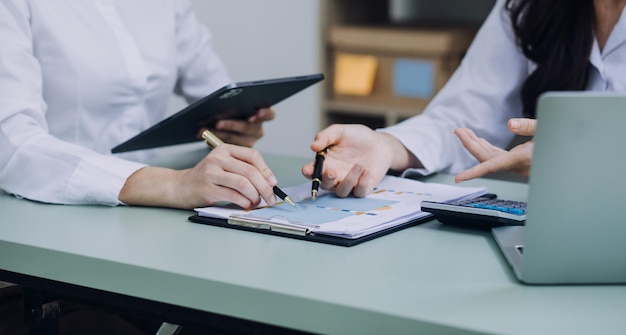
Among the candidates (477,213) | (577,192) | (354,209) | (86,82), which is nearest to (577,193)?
(577,192)

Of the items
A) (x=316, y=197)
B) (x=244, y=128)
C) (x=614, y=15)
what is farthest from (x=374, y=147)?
(x=614, y=15)

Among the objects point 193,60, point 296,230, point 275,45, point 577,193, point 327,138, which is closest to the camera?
point 577,193

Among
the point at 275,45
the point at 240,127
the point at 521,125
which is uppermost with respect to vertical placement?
the point at 521,125

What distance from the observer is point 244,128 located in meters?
1.63

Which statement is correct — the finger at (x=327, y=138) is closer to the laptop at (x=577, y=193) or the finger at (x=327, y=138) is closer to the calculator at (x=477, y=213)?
the calculator at (x=477, y=213)

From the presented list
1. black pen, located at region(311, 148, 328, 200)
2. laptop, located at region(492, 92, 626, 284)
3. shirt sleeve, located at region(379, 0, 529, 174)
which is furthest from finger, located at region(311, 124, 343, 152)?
laptop, located at region(492, 92, 626, 284)

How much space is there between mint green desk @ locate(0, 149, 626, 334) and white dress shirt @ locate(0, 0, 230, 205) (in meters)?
0.11

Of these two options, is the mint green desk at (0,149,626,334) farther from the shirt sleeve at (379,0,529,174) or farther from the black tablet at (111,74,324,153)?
the shirt sleeve at (379,0,529,174)

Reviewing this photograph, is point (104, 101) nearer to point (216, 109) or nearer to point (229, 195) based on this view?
point (216, 109)

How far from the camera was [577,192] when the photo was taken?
0.85m

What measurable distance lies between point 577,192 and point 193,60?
1.26 m

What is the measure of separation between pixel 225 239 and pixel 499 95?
79 cm

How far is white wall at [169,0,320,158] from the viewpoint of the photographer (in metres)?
3.20

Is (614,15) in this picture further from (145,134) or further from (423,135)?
(145,134)
